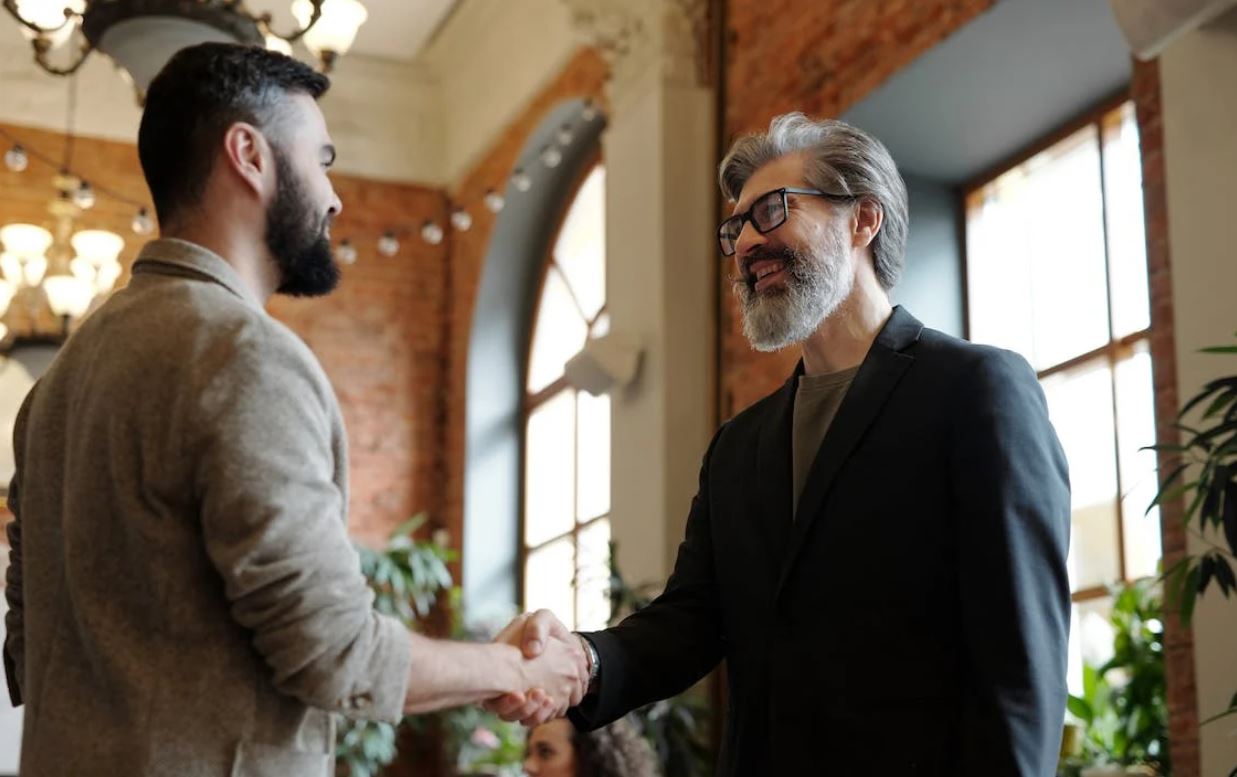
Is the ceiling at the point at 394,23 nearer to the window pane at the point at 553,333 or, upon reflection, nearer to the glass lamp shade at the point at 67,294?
the window pane at the point at 553,333

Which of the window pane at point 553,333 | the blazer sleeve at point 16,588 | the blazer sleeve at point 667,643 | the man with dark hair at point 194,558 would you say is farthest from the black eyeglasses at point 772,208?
the window pane at point 553,333

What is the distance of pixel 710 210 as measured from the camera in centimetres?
759

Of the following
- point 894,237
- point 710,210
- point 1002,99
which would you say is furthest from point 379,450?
point 894,237

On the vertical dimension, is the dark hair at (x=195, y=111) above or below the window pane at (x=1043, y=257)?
below

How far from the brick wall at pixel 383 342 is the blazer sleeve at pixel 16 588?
842cm

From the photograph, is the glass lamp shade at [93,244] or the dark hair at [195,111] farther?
the glass lamp shade at [93,244]

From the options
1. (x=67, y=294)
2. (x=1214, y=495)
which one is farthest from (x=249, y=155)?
(x=67, y=294)

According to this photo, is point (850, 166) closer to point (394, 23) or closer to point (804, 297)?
point (804, 297)

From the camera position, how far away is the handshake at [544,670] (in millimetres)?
2637

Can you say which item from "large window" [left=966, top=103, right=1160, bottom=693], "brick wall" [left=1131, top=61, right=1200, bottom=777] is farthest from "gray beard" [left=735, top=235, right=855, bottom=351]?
"large window" [left=966, top=103, right=1160, bottom=693]

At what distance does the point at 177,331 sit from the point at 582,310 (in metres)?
8.28

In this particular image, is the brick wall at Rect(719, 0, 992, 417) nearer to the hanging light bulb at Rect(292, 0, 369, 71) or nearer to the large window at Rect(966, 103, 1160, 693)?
the large window at Rect(966, 103, 1160, 693)

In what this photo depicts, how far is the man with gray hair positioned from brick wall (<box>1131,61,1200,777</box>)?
6.08ft

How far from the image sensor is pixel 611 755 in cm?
530
